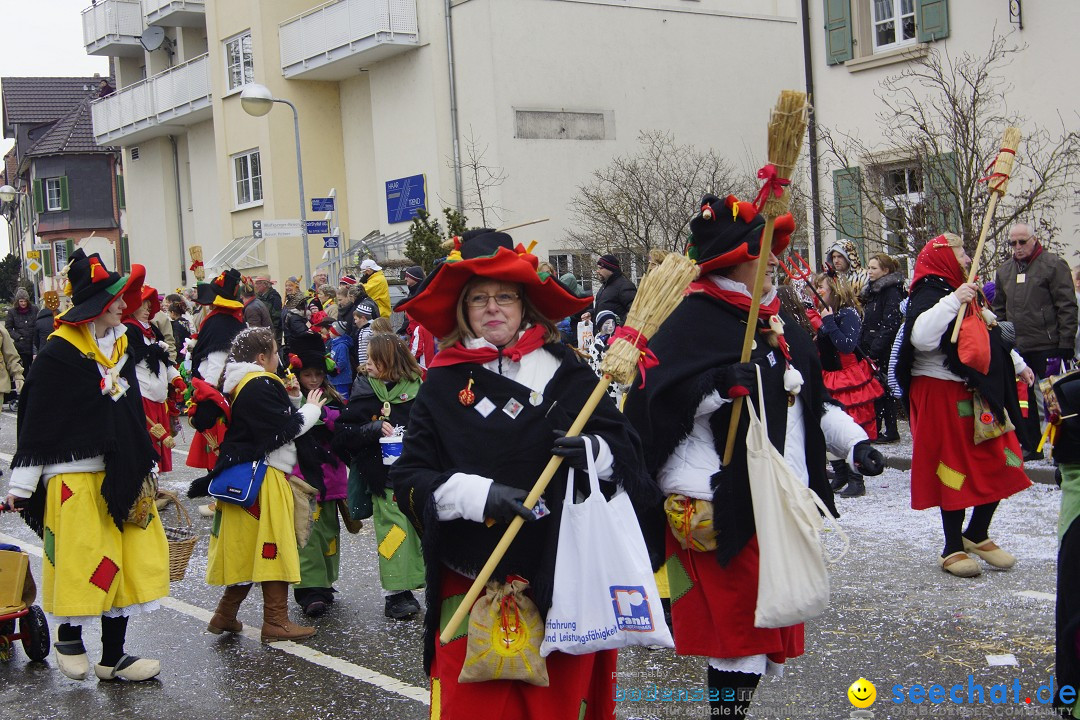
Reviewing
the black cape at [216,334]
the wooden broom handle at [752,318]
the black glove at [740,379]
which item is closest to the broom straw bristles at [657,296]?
the wooden broom handle at [752,318]

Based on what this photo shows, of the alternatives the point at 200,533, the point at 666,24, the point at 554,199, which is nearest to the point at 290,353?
the point at 200,533

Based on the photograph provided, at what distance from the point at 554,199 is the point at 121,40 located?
17.3 m

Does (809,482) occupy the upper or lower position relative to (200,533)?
upper

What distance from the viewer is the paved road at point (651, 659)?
5.27m

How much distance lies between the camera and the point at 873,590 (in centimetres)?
679

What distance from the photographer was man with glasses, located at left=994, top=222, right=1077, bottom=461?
10914 millimetres

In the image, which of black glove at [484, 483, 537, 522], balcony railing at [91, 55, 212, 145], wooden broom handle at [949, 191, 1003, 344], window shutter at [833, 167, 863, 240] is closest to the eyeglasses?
black glove at [484, 483, 537, 522]

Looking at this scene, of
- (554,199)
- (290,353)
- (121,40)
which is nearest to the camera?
(290,353)

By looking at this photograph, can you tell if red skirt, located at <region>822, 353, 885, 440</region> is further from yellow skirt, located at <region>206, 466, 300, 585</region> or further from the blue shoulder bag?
the blue shoulder bag

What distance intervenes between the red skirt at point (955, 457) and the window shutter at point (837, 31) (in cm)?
1156

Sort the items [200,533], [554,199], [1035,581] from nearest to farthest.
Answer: [1035,581] < [200,533] < [554,199]

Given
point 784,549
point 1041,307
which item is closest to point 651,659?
point 784,549

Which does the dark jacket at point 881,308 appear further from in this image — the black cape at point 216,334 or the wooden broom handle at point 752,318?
the wooden broom handle at point 752,318

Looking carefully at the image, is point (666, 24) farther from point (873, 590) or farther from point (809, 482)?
point (809, 482)
